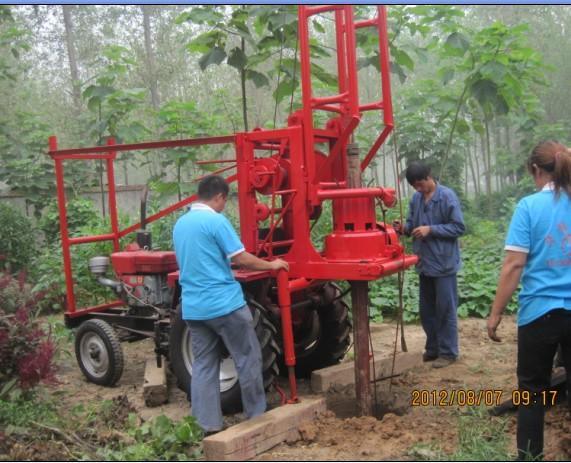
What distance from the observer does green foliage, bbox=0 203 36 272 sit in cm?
1028

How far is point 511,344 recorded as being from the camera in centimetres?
674

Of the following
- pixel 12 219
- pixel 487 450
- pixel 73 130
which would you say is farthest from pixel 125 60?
pixel 73 130

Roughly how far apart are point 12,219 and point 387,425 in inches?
327

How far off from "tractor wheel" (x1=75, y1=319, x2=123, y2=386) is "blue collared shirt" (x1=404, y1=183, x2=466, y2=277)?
2.97 metres

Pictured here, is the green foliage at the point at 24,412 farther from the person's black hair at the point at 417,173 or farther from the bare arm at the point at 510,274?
the person's black hair at the point at 417,173

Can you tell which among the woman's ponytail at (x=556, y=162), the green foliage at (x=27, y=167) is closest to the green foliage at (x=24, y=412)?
the woman's ponytail at (x=556, y=162)

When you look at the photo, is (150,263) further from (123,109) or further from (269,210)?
(123,109)

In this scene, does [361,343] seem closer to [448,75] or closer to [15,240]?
[448,75]

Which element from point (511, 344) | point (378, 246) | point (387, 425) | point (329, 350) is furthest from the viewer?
point (511, 344)

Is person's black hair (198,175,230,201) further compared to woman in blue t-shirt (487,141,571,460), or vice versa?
person's black hair (198,175,230,201)

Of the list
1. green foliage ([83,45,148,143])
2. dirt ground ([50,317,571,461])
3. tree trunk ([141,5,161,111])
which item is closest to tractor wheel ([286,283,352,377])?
dirt ground ([50,317,571,461])

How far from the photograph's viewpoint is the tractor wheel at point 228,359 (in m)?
4.69

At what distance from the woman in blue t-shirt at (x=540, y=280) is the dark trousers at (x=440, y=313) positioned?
2429 mm

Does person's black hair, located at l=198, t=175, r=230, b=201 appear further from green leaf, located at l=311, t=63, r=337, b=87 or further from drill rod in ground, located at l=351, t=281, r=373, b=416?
green leaf, located at l=311, t=63, r=337, b=87
